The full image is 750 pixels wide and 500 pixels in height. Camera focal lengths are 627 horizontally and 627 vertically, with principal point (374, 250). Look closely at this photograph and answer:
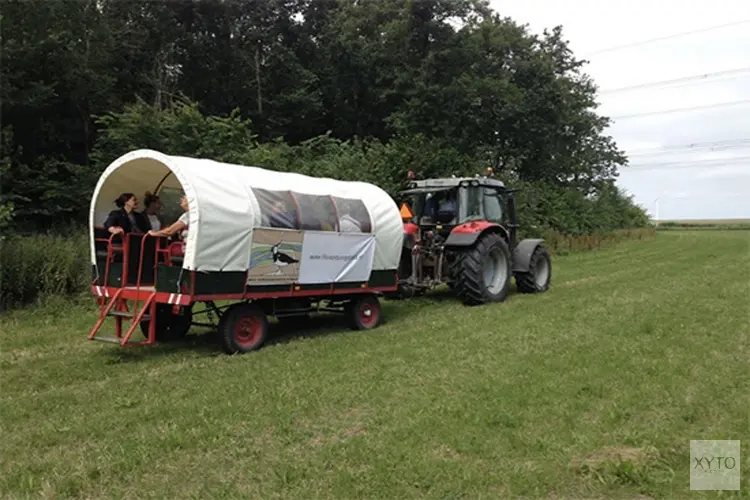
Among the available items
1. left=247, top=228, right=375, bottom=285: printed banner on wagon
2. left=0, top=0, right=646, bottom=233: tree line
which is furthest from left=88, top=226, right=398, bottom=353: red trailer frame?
left=0, top=0, right=646, bottom=233: tree line

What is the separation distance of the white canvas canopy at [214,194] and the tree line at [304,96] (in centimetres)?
890

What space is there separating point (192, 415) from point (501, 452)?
2505 millimetres

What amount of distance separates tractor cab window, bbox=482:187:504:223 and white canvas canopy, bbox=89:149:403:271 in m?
3.44

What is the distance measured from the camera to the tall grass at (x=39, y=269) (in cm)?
1052

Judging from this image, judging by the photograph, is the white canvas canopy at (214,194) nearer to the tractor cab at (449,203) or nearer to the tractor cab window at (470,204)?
the tractor cab at (449,203)

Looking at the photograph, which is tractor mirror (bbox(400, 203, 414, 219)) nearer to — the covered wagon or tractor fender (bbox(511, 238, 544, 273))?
the covered wagon

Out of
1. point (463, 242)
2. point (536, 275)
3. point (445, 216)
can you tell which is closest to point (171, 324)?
point (463, 242)

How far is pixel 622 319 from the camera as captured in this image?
348 inches

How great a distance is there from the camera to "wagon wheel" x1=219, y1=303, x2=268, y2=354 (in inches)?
303

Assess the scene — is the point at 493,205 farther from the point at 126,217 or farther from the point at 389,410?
the point at 389,410

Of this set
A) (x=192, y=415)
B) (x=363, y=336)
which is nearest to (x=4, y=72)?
(x=363, y=336)

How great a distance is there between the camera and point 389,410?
5148 mm

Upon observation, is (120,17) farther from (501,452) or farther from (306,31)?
(501,452)

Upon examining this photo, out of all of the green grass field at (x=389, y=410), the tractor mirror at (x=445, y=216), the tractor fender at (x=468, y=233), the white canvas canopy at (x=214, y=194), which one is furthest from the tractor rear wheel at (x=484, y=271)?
the white canvas canopy at (x=214, y=194)
